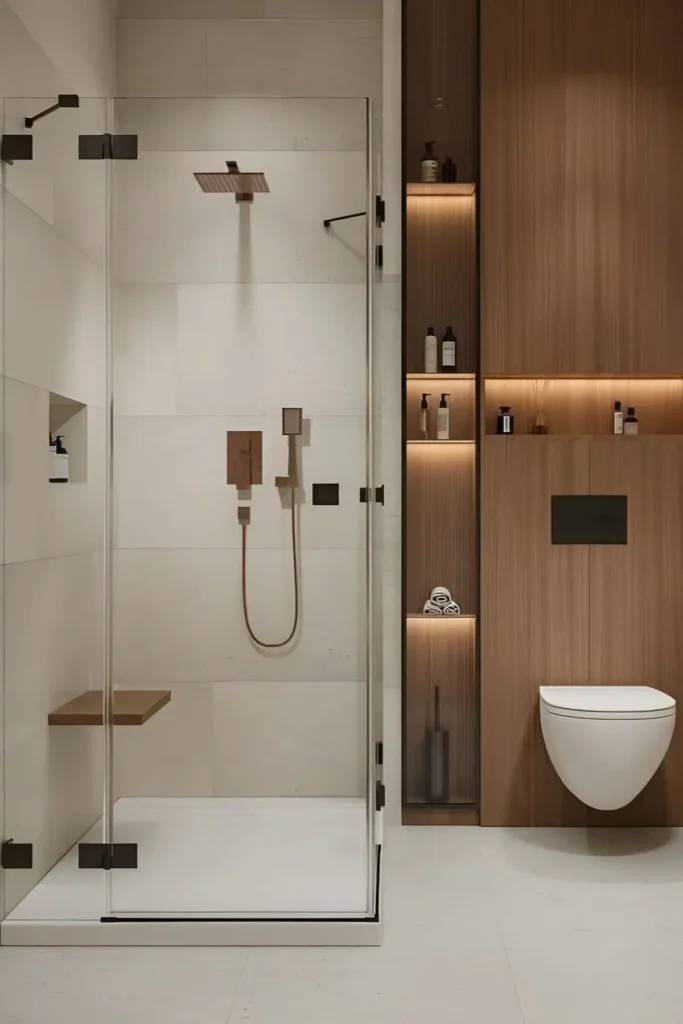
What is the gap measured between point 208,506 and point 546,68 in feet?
6.86

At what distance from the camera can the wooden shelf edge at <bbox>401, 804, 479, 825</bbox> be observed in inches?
134

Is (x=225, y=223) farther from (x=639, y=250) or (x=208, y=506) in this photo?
(x=639, y=250)

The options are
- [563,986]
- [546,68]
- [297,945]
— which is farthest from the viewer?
[546,68]

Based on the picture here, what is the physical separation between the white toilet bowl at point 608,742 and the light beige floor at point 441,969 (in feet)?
0.87

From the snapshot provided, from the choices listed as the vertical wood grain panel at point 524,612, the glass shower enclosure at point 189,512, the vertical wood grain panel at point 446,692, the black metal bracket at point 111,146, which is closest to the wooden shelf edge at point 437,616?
the vertical wood grain panel at point 446,692

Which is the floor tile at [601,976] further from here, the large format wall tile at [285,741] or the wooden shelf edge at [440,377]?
the wooden shelf edge at [440,377]

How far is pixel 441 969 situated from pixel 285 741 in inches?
25.9

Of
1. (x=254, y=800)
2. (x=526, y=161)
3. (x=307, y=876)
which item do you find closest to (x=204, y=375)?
(x=254, y=800)

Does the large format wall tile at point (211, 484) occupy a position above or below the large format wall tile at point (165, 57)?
below

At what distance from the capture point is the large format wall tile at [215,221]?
2.45m

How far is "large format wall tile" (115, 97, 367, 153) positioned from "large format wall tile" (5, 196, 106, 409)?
35cm

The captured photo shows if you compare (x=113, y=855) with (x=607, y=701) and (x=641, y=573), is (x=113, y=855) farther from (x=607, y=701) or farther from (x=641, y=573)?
(x=641, y=573)

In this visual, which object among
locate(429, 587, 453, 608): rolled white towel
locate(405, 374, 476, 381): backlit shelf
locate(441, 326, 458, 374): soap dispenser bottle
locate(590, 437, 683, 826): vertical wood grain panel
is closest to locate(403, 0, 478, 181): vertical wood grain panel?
locate(441, 326, 458, 374): soap dispenser bottle

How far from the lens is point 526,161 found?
3.38 metres
